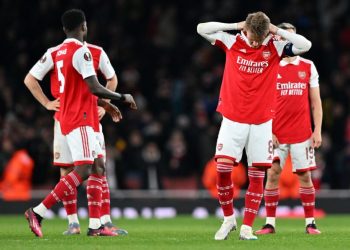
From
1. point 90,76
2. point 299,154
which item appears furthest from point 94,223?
point 299,154

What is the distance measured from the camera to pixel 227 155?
37.6 ft

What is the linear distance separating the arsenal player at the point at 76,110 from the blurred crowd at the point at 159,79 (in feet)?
32.0

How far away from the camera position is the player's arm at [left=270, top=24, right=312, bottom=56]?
11.4 meters

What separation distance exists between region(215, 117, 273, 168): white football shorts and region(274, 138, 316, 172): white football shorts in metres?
1.72

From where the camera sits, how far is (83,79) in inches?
462

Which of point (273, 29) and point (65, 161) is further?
point (65, 161)

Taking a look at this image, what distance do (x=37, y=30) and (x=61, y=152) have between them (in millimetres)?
12903

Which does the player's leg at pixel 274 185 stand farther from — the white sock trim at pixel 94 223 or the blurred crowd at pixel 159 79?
the blurred crowd at pixel 159 79

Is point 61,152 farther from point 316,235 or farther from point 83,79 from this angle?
point 316,235

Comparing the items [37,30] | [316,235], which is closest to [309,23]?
[37,30]

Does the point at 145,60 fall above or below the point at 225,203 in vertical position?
above

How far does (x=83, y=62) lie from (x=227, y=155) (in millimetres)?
1761

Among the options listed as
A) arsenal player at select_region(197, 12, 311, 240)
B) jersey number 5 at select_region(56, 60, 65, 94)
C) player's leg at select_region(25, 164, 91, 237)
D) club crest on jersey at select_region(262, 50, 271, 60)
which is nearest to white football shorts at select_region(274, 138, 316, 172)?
arsenal player at select_region(197, 12, 311, 240)

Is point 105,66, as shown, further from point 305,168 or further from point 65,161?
point 305,168
